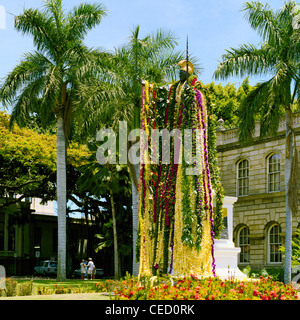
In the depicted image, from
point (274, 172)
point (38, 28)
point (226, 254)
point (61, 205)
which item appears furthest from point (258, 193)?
point (226, 254)

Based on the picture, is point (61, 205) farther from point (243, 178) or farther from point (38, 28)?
point (243, 178)

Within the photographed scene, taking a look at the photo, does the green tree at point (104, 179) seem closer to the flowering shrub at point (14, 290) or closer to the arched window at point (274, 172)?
the arched window at point (274, 172)

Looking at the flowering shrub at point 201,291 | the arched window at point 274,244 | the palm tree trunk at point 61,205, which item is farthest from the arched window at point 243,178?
the flowering shrub at point 201,291

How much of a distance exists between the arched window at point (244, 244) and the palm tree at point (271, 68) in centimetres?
1129

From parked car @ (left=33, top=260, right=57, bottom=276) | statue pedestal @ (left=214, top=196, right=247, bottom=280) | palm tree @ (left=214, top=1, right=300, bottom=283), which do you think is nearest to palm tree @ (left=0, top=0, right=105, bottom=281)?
palm tree @ (left=214, top=1, right=300, bottom=283)

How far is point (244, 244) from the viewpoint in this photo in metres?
35.5

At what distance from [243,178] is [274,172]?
2775 millimetres

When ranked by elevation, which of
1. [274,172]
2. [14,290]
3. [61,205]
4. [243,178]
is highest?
[274,172]

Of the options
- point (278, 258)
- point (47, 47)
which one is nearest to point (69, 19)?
point (47, 47)

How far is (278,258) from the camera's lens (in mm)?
33031

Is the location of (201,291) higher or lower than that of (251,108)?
lower

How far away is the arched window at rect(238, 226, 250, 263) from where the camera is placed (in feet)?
115

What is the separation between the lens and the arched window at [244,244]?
3495cm

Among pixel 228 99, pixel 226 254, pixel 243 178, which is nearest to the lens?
pixel 226 254
